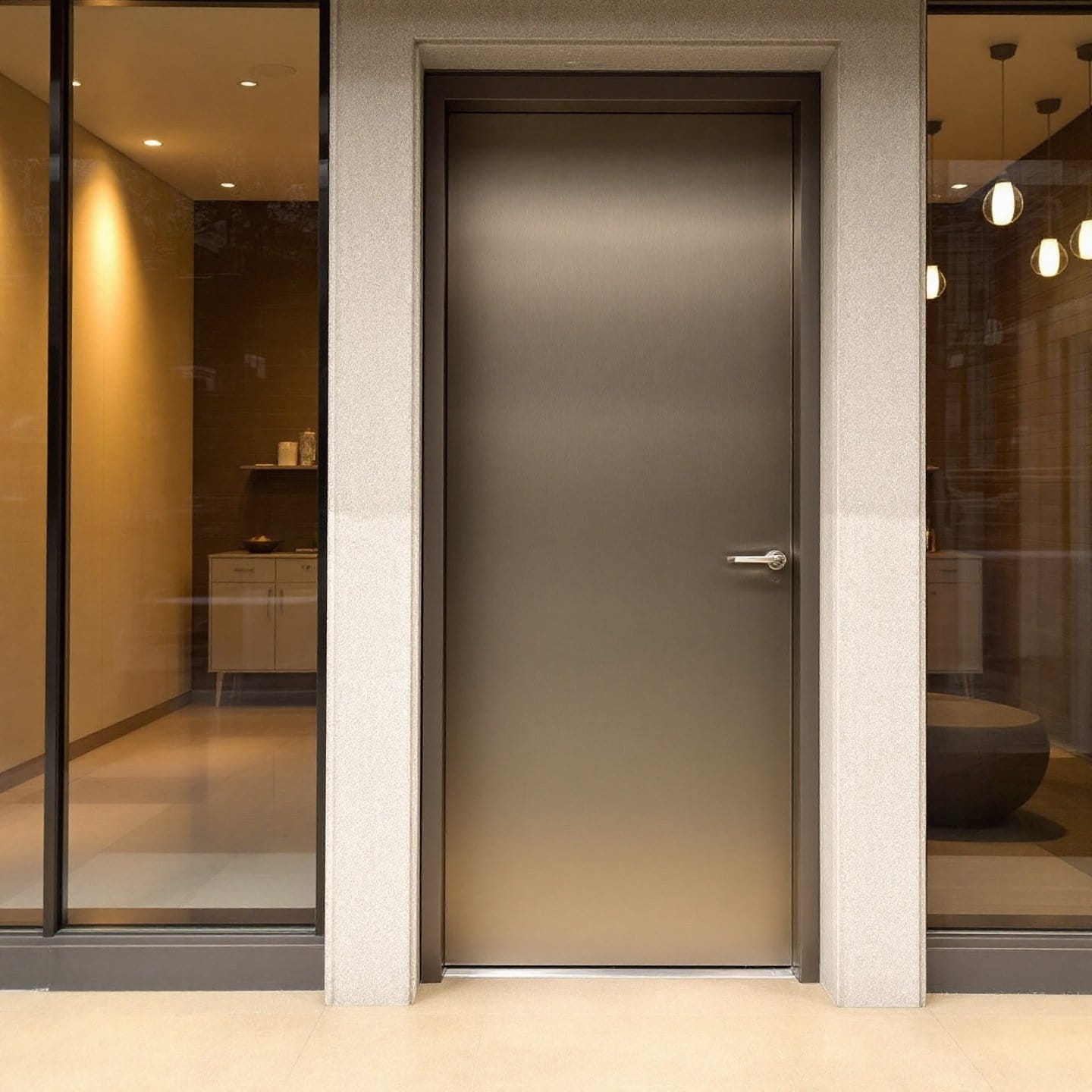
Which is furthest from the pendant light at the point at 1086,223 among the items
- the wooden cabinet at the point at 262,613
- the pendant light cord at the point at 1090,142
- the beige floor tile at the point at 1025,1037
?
the wooden cabinet at the point at 262,613

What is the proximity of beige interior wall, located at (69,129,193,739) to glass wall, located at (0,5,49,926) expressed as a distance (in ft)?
0.30

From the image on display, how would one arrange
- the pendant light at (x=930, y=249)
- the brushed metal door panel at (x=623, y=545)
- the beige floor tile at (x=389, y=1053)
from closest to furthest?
the beige floor tile at (x=389, y=1053) < the pendant light at (x=930, y=249) < the brushed metal door panel at (x=623, y=545)

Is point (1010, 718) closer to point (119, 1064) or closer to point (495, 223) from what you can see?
point (495, 223)

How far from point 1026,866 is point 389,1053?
70.3 inches

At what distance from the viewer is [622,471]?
289 cm

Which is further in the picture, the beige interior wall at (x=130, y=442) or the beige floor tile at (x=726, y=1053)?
the beige interior wall at (x=130, y=442)

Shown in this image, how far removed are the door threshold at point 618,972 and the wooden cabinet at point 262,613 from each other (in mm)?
975

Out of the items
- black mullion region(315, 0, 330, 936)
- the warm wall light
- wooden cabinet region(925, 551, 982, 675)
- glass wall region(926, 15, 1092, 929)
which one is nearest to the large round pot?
glass wall region(926, 15, 1092, 929)

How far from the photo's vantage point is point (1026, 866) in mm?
2846

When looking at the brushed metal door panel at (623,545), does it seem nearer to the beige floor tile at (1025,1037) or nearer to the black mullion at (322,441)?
the black mullion at (322,441)

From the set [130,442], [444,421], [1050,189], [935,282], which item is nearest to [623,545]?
[444,421]

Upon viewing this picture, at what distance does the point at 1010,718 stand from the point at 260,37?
2.80 m

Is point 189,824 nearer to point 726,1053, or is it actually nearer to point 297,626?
point 297,626

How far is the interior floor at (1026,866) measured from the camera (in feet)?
9.30
